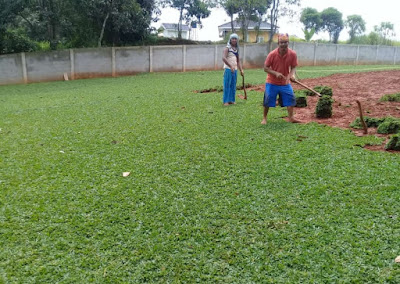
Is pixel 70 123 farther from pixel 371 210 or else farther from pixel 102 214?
pixel 371 210

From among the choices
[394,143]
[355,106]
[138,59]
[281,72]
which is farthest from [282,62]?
[138,59]

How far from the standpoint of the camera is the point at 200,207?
317 centimetres

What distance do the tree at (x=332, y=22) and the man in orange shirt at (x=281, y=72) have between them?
45.6 m

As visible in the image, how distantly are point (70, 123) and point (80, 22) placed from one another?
542 inches

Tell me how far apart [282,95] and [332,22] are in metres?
48.5

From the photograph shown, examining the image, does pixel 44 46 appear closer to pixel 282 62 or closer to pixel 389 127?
pixel 282 62

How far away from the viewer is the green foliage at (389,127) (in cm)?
499

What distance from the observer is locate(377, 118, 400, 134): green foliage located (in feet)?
16.4

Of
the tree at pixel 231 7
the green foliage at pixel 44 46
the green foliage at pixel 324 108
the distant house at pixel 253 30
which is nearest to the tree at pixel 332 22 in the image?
the distant house at pixel 253 30

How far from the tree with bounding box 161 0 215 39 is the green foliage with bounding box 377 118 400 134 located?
23.8 metres

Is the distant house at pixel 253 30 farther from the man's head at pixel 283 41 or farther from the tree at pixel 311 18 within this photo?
the man's head at pixel 283 41

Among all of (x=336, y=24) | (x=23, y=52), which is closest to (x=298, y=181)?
(x=23, y=52)

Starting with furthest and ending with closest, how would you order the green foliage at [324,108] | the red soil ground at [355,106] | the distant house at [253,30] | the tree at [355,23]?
1. the tree at [355,23]
2. the distant house at [253,30]
3. the green foliage at [324,108]
4. the red soil ground at [355,106]

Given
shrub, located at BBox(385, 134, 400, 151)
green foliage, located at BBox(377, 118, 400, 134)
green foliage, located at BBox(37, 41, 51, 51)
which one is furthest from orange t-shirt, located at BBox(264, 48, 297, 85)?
green foliage, located at BBox(37, 41, 51, 51)
